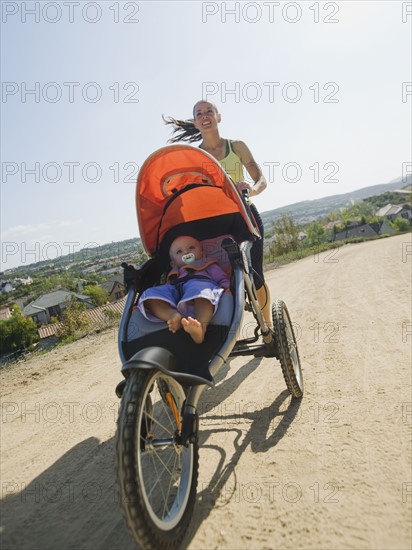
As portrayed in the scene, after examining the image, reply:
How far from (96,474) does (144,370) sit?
3.96ft

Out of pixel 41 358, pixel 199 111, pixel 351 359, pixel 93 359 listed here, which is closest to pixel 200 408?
pixel 351 359

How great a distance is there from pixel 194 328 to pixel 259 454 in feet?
3.33

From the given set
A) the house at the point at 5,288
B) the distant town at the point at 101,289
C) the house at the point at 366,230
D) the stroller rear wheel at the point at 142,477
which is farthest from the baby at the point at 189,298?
the house at the point at 5,288

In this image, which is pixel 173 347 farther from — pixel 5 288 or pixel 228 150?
pixel 5 288

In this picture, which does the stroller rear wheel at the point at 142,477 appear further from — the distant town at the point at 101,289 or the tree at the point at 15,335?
the tree at the point at 15,335

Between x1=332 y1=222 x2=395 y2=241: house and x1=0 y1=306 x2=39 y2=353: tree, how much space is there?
57.3m

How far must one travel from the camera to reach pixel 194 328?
2.28 meters

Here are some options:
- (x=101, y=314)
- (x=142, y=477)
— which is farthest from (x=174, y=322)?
(x=101, y=314)

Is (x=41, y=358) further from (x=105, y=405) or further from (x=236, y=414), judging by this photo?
(x=236, y=414)

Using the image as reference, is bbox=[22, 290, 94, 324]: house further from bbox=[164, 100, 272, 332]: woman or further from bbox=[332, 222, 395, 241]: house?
bbox=[164, 100, 272, 332]: woman

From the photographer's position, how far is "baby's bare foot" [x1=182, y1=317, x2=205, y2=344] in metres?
2.27

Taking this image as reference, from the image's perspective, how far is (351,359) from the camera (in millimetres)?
3953

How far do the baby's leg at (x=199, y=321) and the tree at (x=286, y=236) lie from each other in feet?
84.6

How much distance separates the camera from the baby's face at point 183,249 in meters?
3.07
